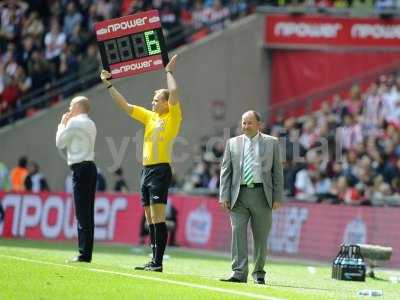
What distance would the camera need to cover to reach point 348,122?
3042 cm

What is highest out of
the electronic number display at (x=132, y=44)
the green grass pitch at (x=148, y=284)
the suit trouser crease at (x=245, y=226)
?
the electronic number display at (x=132, y=44)

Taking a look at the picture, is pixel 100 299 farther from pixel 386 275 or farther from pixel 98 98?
pixel 98 98

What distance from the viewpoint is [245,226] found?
16.4 meters

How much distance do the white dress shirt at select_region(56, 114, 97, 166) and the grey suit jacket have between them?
6.13ft

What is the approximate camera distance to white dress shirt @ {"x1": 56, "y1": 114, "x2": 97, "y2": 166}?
1716 cm

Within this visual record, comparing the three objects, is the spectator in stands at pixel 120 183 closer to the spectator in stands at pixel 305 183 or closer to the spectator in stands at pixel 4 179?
the spectator in stands at pixel 4 179

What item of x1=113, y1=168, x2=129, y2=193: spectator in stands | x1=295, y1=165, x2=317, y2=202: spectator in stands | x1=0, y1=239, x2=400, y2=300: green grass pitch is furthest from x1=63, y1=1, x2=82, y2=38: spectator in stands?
x1=0, y1=239, x2=400, y2=300: green grass pitch

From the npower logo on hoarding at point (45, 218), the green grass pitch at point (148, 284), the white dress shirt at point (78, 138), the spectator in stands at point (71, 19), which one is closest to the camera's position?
the green grass pitch at point (148, 284)

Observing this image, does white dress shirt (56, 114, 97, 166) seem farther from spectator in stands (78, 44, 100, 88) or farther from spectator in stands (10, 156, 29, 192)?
spectator in stands (78, 44, 100, 88)

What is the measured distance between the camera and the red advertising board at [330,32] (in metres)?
34.1

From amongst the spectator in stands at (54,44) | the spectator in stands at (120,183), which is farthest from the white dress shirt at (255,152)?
the spectator in stands at (54,44)

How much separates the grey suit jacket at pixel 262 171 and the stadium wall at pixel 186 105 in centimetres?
1668

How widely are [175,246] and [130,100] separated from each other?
7.00m

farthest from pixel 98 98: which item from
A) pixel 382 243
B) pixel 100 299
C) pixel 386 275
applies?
pixel 100 299
